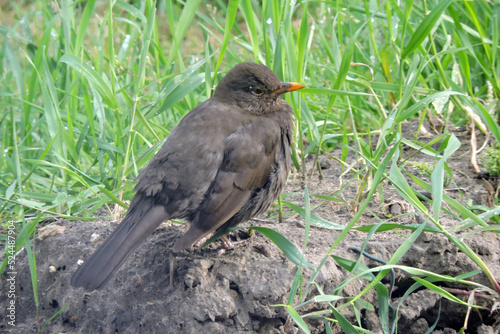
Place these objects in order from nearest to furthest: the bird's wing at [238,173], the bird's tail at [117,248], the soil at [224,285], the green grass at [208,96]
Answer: the bird's tail at [117,248]
the soil at [224,285]
the bird's wing at [238,173]
the green grass at [208,96]

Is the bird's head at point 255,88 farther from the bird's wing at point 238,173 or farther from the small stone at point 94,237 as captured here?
the small stone at point 94,237

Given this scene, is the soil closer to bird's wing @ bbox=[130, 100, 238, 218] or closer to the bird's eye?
bird's wing @ bbox=[130, 100, 238, 218]

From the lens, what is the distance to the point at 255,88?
357 cm

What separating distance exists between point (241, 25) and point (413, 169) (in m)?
5.43

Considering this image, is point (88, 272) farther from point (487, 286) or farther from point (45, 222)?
point (487, 286)

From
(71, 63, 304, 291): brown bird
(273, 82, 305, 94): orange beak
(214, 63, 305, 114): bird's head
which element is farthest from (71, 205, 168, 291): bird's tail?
(273, 82, 305, 94): orange beak

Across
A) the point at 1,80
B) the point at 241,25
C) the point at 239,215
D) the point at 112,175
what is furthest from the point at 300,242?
the point at 241,25

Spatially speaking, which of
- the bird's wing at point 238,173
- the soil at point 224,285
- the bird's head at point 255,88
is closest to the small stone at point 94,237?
the soil at point 224,285

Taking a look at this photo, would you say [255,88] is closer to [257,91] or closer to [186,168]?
[257,91]

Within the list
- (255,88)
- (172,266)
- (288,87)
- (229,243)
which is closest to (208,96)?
(255,88)

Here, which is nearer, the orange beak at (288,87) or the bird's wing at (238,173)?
the bird's wing at (238,173)

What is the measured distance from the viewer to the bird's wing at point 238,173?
293 cm

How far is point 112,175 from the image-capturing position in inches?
148

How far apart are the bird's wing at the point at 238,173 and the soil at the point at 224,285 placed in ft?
0.72
